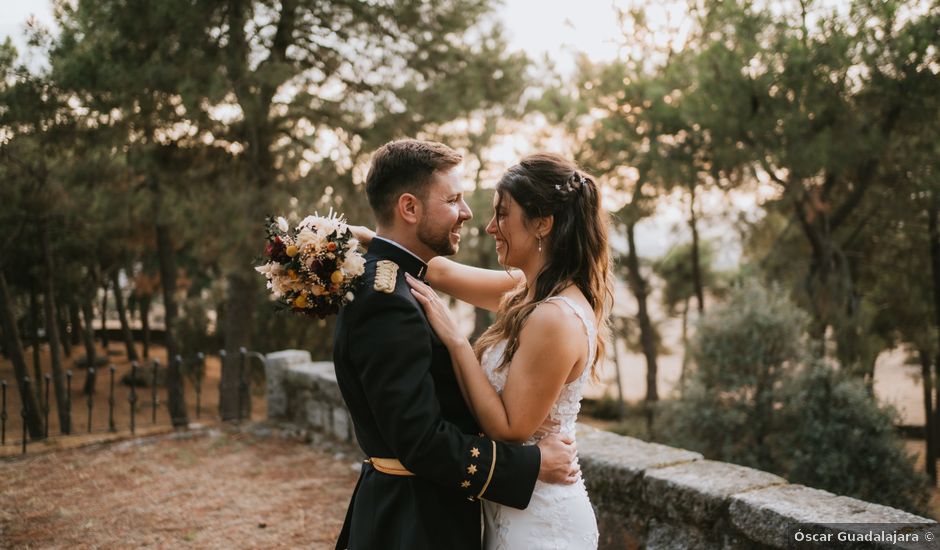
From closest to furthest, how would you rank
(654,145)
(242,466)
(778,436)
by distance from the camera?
(242,466) < (778,436) < (654,145)

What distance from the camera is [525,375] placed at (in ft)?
6.52

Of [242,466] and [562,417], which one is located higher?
[562,417]

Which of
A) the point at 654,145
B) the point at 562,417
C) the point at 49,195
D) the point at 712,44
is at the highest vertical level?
the point at 712,44

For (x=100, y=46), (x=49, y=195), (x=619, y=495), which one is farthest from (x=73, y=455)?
(x=49, y=195)

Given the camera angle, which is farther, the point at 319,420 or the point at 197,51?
the point at 197,51

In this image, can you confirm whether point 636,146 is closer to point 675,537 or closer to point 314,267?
point 675,537

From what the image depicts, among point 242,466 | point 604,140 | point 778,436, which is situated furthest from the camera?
point 604,140

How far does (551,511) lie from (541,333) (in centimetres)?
59

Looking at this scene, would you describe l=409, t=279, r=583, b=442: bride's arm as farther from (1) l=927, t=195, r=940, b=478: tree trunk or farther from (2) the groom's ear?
(1) l=927, t=195, r=940, b=478: tree trunk

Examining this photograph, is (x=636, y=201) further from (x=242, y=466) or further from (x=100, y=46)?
(x=242, y=466)

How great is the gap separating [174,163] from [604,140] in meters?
8.96

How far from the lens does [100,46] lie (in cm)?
993

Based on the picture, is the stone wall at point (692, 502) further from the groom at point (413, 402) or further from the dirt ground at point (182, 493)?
the dirt ground at point (182, 493)

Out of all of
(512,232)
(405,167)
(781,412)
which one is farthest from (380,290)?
(781,412)
